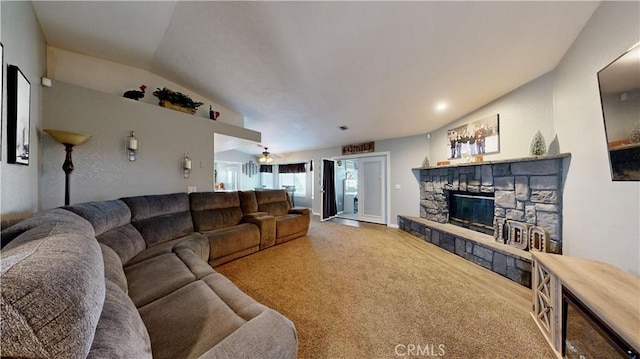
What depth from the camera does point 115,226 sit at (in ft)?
6.28

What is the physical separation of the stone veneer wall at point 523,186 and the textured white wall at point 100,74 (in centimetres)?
496

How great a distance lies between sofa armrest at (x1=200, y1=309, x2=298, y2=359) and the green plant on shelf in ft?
10.9

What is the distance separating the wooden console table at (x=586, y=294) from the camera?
3.15 ft

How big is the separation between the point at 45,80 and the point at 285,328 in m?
3.19

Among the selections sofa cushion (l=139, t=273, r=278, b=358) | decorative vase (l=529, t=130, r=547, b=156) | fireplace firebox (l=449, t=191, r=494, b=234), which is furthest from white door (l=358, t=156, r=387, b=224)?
sofa cushion (l=139, t=273, r=278, b=358)

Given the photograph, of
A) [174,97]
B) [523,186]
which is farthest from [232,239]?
[523,186]

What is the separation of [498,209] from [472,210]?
2.18 ft

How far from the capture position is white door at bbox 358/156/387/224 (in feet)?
17.2

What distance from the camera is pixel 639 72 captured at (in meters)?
1.21

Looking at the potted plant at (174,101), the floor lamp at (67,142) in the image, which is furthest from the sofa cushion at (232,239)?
the potted plant at (174,101)

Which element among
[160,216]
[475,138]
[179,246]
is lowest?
[179,246]

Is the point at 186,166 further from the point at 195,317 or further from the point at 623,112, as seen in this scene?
the point at 623,112

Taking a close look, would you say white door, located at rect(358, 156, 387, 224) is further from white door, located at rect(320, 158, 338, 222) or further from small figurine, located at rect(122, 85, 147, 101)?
small figurine, located at rect(122, 85, 147, 101)

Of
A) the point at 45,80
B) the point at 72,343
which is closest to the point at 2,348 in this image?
the point at 72,343
